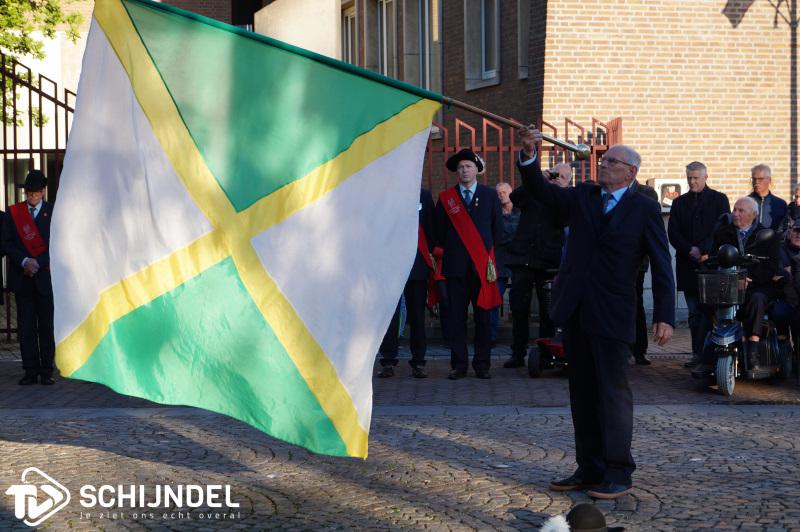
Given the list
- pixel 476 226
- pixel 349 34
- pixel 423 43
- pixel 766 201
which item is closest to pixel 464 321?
pixel 476 226

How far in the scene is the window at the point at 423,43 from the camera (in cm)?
2200

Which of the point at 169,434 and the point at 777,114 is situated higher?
the point at 777,114

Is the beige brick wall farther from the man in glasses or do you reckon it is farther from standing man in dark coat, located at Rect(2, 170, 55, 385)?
standing man in dark coat, located at Rect(2, 170, 55, 385)

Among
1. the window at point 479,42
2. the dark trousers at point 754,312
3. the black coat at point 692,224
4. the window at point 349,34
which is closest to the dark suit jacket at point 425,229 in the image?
the black coat at point 692,224

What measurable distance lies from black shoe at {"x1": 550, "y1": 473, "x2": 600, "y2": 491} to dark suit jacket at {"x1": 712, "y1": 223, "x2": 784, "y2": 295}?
4.53m

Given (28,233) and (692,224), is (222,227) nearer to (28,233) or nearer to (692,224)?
(28,233)

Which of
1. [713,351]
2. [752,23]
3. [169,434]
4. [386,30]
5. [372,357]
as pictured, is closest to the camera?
[372,357]

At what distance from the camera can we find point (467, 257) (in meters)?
11.7

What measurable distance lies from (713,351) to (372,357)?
218 inches

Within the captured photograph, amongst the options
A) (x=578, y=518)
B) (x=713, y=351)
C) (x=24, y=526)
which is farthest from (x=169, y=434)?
(x=713, y=351)

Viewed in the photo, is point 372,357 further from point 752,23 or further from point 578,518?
point 752,23

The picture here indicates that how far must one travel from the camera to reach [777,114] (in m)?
17.6

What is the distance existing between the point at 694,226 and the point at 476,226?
91.8 inches

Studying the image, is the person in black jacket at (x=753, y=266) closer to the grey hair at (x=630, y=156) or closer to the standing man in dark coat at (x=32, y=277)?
the grey hair at (x=630, y=156)
